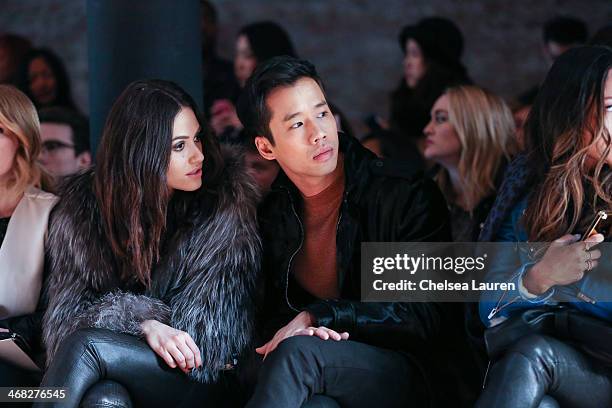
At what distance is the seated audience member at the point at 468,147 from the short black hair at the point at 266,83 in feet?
3.52

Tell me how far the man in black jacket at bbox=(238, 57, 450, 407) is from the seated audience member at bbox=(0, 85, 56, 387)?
2.28 feet

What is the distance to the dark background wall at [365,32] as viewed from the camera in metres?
5.95

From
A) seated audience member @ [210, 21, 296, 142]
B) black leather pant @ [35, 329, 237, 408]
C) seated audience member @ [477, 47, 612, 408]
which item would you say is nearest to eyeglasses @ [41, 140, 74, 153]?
seated audience member @ [210, 21, 296, 142]

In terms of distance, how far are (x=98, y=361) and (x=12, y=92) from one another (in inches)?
41.4

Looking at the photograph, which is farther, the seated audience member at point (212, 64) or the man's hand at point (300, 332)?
the seated audience member at point (212, 64)

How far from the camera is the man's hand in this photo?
297 centimetres

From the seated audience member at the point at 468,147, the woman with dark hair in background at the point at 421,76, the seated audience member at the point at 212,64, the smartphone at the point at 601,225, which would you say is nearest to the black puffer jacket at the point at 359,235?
the smartphone at the point at 601,225

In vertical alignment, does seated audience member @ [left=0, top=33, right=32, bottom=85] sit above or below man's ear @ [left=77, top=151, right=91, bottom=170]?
above

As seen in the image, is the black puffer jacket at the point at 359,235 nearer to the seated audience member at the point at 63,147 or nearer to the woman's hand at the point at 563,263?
the woman's hand at the point at 563,263

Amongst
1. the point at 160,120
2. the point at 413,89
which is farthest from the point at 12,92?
the point at 413,89

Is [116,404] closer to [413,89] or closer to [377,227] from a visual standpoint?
[377,227]

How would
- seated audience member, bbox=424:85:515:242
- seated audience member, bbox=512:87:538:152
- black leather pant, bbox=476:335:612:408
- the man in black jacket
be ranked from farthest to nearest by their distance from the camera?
seated audience member, bbox=512:87:538:152 < seated audience member, bbox=424:85:515:242 < the man in black jacket < black leather pant, bbox=476:335:612:408

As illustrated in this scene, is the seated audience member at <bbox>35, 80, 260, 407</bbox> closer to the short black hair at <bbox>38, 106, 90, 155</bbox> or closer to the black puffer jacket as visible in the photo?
the black puffer jacket

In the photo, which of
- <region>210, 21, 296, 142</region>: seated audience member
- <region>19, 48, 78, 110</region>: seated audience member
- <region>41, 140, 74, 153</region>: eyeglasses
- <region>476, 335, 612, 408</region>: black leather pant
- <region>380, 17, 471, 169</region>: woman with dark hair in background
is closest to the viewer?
<region>476, 335, 612, 408</region>: black leather pant
